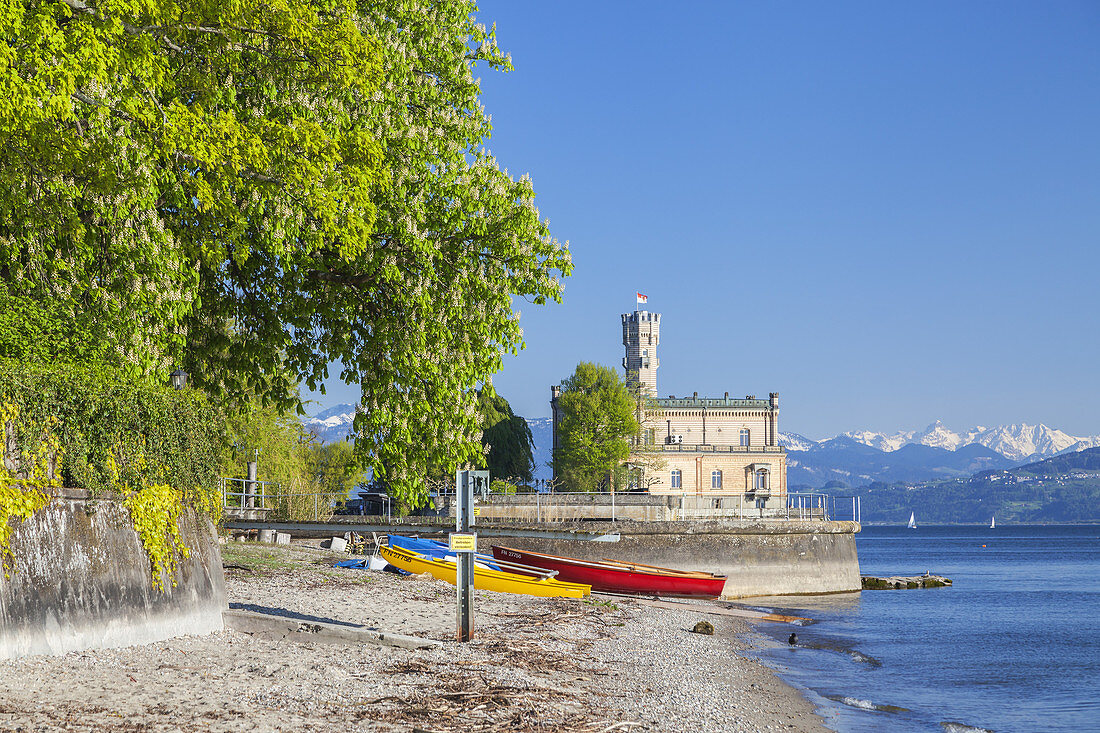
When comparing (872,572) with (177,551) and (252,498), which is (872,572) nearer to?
(252,498)

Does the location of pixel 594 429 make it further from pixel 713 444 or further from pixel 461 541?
pixel 461 541

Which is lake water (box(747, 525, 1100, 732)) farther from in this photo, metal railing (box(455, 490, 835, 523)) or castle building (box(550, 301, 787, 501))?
castle building (box(550, 301, 787, 501))

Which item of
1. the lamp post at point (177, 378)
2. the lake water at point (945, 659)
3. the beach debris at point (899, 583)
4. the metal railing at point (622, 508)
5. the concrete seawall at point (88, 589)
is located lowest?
the beach debris at point (899, 583)

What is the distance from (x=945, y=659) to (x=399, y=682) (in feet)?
65.6

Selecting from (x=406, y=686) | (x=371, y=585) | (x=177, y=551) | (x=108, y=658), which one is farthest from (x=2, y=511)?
(x=371, y=585)

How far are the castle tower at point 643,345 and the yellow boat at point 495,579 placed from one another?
10783cm

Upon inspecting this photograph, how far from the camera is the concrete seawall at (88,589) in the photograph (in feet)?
35.4

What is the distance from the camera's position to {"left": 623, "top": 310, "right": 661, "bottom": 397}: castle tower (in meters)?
138

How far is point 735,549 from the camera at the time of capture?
44750 millimetres

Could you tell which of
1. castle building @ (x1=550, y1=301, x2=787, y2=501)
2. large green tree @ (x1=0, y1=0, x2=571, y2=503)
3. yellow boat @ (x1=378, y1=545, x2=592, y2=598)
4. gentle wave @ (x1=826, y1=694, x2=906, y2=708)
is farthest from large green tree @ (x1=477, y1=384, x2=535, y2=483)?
gentle wave @ (x1=826, y1=694, x2=906, y2=708)

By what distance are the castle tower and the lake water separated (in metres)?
84.3

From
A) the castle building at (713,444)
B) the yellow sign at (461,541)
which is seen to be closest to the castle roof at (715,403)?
the castle building at (713,444)

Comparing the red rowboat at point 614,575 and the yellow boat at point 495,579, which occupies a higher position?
the yellow boat at point 495,579

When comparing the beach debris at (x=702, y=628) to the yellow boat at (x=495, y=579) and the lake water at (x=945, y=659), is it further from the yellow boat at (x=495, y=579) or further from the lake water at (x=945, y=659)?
the yellow boat at (x=495, y=579)
